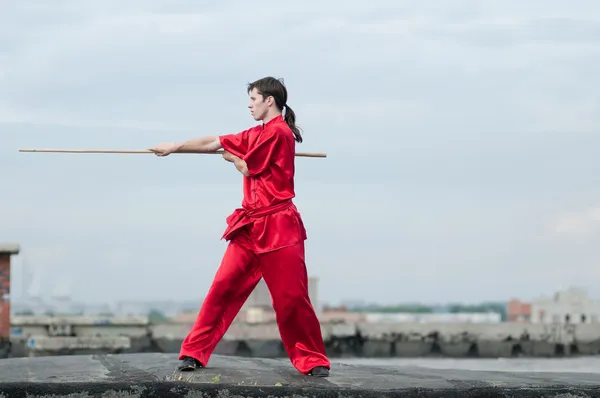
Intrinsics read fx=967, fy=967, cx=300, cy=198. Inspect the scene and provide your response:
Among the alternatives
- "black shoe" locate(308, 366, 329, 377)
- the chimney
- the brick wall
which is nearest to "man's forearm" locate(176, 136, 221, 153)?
"black shoe" locate(308, 366, 329, 377)

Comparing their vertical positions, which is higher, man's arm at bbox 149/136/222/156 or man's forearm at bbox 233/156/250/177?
man's arm at bbox 149/136/222/156

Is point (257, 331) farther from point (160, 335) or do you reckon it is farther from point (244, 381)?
point (244, 381)

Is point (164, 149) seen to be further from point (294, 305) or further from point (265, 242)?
point (294, 305)

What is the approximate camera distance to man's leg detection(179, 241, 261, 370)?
5930 mm

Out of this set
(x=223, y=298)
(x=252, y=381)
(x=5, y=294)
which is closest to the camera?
(x=252, y=381)

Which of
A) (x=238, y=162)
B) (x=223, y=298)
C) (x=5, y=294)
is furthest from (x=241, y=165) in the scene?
(x=5, y=294)

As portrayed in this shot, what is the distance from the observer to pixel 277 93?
606cm

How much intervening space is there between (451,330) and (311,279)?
93.2 inches

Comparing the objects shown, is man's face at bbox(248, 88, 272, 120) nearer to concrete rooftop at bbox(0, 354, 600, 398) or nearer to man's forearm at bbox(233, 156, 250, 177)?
man's forearm at bbox(233, 156, 250, 177)

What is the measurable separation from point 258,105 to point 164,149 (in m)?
0.65

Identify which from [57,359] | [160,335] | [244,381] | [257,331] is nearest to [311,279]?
[257,331]

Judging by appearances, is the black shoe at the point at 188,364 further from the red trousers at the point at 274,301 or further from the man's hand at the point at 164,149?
the man's hand at the point at 164,149

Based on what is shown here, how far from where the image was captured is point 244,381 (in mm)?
5504

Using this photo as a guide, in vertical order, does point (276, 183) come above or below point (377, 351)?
above
